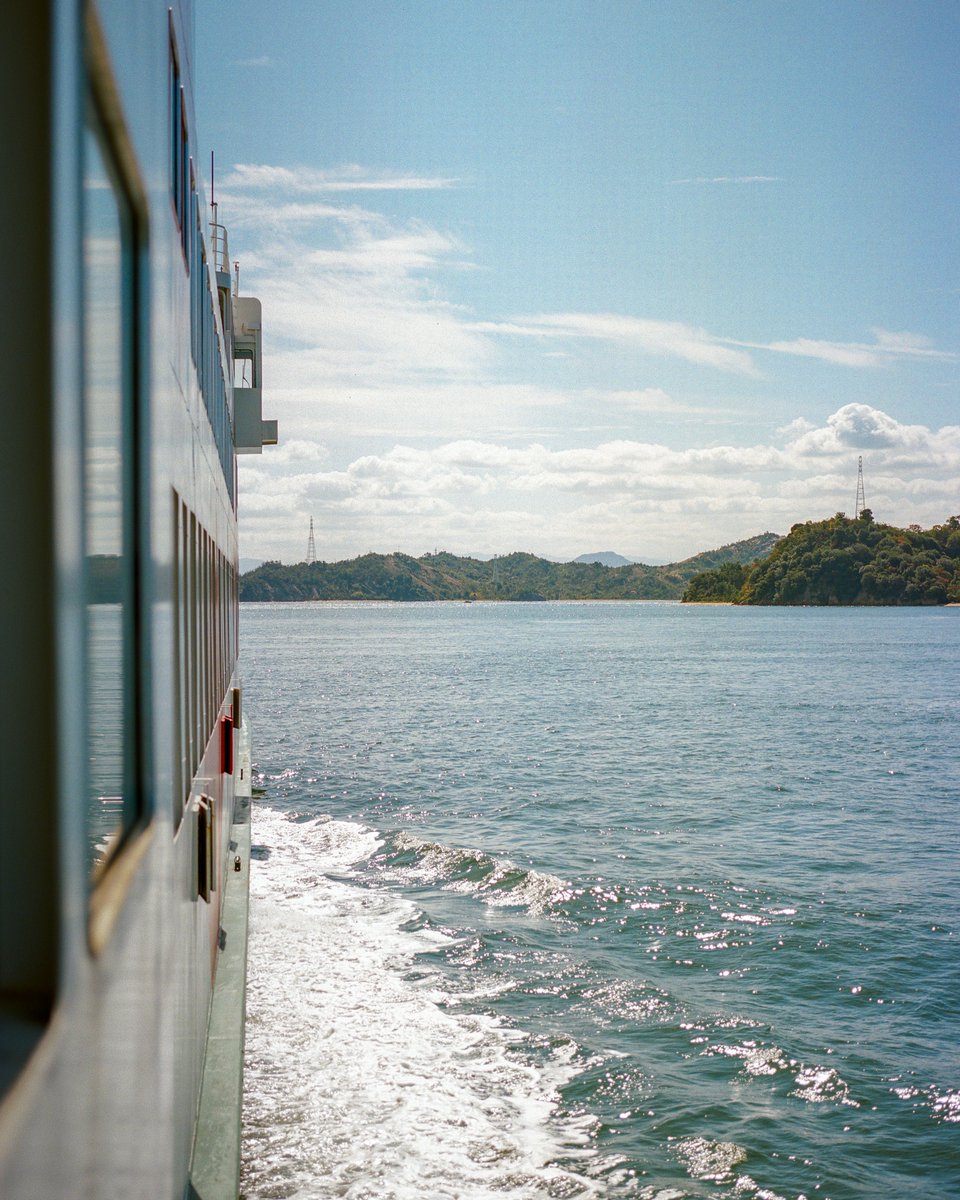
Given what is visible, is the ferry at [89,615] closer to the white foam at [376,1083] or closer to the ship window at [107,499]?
the ship window at [107,499]

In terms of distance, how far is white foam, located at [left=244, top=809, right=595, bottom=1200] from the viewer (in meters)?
9.61

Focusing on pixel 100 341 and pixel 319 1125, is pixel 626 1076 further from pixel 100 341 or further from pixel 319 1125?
pixel 100 341

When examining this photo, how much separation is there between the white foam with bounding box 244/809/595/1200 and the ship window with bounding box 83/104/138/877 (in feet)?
25.6

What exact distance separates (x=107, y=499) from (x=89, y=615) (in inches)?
18.8

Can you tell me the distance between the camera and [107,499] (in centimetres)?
231

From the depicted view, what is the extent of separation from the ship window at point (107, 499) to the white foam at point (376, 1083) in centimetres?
782

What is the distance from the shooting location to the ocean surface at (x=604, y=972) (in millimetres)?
10352

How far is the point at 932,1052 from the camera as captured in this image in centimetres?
1306

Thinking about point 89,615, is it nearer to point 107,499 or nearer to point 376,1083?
point 107,499

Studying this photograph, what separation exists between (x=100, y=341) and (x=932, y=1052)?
1375cm

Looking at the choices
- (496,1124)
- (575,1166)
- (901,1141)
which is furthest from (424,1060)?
(901,1141)

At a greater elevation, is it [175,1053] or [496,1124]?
[175,1053]

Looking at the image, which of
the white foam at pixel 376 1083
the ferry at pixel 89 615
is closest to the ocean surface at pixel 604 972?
the white foam at pixel 376 1083

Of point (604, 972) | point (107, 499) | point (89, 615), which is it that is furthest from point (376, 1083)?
point (89, 615)
